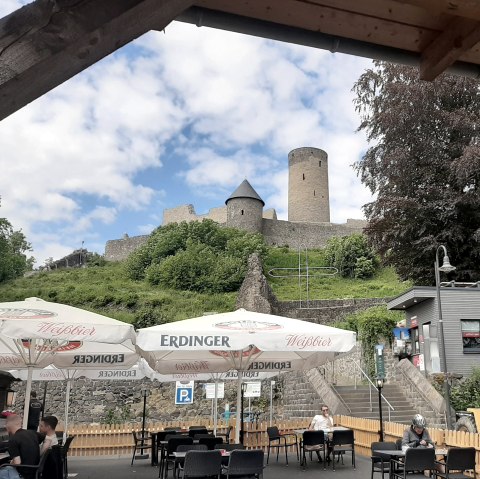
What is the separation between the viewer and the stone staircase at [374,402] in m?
16.2

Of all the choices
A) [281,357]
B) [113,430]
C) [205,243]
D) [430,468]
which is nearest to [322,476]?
[281,357]

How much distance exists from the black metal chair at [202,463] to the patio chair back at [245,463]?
183 millimetres

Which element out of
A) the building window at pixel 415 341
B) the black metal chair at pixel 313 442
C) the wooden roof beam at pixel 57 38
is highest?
the building window at pixel 415 341

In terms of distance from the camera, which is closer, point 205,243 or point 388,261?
point 388,261

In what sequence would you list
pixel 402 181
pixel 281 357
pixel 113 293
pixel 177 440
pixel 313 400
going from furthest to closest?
pixel 113 293 < pixel 402 181 < pixel 313 400 < pixel 281 357 < pixel 177 440

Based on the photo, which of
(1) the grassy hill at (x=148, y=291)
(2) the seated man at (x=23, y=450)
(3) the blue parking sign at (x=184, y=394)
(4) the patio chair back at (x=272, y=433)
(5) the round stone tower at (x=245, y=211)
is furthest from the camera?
(5) the round stone tower at (x=245, y=211)

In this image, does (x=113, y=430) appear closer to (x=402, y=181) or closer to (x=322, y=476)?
(x=322, y=476)

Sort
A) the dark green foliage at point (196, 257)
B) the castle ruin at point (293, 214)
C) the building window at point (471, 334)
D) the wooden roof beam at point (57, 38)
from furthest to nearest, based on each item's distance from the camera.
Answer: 1. the castle ruin at point (293, 214)
2. the dark green foliage at point (196, 257)
3. the building window at point (471, 334)
4. the wooden roof beam at point (57, 38)

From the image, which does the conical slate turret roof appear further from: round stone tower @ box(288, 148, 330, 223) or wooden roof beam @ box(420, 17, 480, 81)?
wooden roof beam @ box(420, 17, 480, 81)

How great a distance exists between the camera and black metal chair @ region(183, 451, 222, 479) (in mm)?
7137

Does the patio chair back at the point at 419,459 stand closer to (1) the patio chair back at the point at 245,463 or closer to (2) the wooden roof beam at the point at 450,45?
(1) the patio chair back at the point at 245,463

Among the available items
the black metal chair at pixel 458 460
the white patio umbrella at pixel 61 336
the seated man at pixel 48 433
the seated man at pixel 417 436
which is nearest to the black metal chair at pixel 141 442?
the white patio umbrella at pixel 61 336

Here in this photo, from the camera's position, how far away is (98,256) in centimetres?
5997

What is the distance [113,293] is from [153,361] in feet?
81.4
